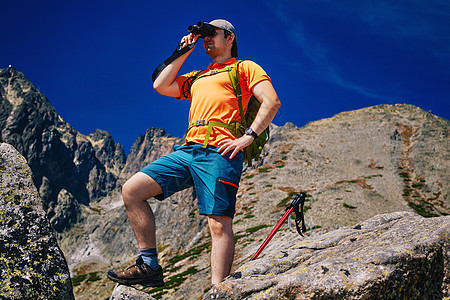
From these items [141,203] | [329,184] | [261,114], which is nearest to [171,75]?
[261,114]

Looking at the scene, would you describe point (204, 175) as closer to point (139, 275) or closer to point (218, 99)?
point (218, 99)

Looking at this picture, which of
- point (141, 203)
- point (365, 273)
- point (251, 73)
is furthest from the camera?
point (251, 73)

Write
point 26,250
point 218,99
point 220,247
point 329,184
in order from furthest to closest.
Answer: point 329,184, point 218,99, point 220,247, point 26,250

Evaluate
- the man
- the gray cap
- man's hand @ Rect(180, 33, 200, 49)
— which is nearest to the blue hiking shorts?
the man

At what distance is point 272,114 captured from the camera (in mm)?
5996

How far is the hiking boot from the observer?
573 centimetres

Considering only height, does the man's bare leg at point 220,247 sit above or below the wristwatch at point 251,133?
below

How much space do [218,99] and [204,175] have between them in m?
1.40

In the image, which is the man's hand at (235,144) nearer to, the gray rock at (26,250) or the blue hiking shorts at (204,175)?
the blue hiking shorts at (204,175)

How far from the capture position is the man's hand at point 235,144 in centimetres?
576

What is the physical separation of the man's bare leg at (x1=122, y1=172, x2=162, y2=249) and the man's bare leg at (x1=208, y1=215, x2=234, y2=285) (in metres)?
1.14

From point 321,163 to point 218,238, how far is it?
224ft

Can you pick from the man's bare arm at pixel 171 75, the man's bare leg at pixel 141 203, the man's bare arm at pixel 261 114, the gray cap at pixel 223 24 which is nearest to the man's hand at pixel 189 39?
the man's bare arm at pixel 171 75

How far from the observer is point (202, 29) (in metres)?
6.48
